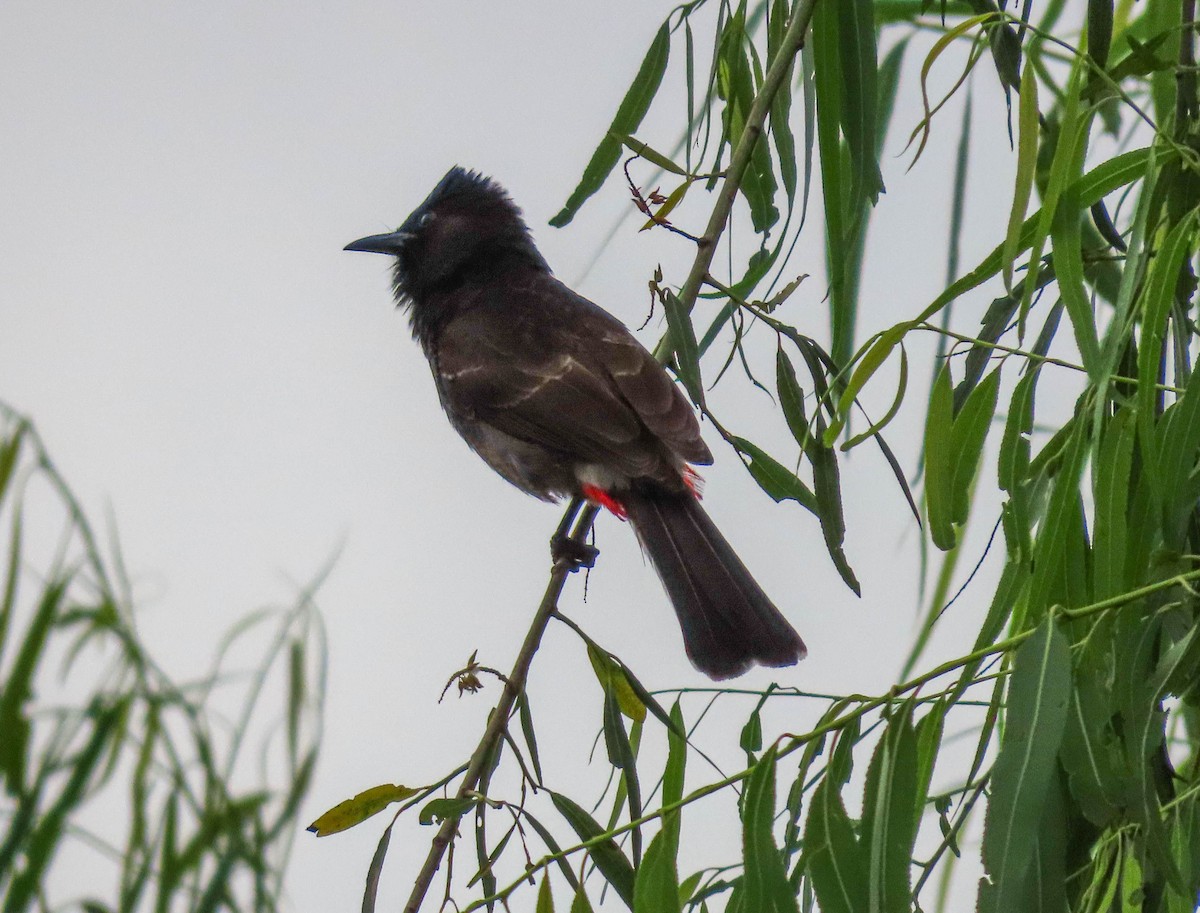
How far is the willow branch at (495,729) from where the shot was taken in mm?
2122

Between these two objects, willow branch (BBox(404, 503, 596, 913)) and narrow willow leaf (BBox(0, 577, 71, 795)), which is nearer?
narrow willow leaf (BBox(0, 577, 71, 795))

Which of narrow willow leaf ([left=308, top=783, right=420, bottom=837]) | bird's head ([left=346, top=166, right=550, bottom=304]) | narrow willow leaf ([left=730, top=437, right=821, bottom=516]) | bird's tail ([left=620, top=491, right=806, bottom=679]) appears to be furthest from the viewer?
bird's head ([left=346, top=166, right=550, bottom=304])

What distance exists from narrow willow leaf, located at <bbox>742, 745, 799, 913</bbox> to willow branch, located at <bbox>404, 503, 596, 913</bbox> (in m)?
0.42

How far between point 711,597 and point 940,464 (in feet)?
4.07

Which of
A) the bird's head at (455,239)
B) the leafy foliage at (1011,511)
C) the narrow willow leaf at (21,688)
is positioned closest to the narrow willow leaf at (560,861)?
the leafy foliage at (1011,511)

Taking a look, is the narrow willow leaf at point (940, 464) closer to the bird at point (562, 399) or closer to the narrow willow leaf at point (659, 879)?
the narrow willow leaf at point (659, 879)

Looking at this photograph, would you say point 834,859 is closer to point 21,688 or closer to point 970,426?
point 970,426

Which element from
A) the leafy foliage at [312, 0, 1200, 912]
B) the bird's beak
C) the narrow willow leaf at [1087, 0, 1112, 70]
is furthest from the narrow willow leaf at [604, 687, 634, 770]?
the bird's beak

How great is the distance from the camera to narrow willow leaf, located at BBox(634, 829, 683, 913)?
7.04 feet

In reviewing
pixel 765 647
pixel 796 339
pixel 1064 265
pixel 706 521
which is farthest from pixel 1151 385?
pixel 706 521

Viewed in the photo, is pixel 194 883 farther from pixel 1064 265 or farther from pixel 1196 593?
pixel 1064 265

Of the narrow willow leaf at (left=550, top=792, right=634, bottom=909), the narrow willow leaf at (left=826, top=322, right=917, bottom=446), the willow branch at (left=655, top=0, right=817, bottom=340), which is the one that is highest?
the willow branch at (left=655, top=0, right=817, bottom=340)

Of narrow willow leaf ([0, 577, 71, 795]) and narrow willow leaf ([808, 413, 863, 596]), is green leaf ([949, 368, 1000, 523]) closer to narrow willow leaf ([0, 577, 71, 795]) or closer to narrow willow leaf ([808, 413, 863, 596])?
narrow willow leaf ([808, 413, 863, 596])

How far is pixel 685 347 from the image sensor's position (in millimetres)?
2619
